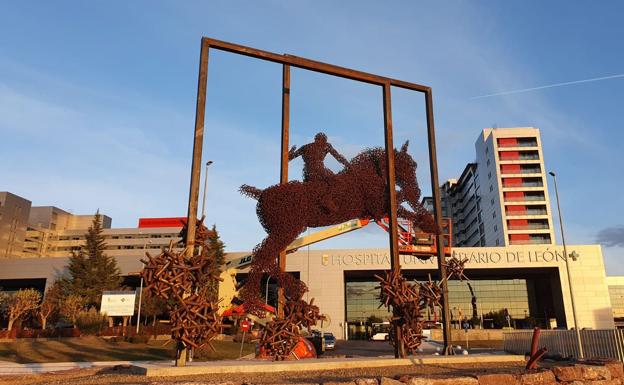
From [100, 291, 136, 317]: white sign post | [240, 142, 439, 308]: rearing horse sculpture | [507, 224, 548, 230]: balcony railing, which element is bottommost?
[100, 291, 136, 317]: white sign post

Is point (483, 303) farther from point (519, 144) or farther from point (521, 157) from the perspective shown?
point (519, 144)

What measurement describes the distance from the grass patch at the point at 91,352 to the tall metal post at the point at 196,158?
13.0 metres

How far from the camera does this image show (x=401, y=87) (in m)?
14.2

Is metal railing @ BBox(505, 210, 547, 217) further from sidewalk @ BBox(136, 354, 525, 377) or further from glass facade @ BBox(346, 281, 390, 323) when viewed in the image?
sidewalk @ BBox(136, 354, 525, 377)

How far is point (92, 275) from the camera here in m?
48.8

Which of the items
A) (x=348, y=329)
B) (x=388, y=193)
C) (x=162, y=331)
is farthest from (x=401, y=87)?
(x=348, y=329)

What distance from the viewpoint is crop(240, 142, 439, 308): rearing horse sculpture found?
11.8 m

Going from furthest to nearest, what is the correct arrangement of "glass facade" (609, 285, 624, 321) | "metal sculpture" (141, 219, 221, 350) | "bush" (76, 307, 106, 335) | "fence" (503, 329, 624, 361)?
"glass facade" (609, 285, 624, 321)
"bush" (76, 307, 106, 335)
"fence" (503, 329, 624, 361)
"metal sculpture" (141, 219, 221, 350)

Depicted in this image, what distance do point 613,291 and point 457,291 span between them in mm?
31997

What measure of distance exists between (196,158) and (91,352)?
21.9 m

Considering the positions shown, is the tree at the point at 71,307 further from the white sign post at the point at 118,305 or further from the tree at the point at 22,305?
the white sign post at the point at 118,305

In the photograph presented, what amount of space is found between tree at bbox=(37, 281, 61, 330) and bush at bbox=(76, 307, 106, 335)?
5.46 metres

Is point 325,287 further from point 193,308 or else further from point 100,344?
point 193,308

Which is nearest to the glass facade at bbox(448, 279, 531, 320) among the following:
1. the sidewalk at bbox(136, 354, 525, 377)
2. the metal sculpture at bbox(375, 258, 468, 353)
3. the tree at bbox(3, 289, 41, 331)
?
the tree at bbox(3, 289, 41, 331)
